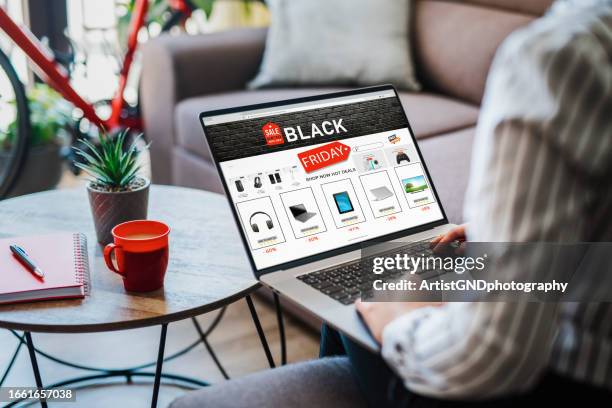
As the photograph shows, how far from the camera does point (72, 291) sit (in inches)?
43.3

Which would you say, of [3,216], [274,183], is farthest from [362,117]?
[3,216]

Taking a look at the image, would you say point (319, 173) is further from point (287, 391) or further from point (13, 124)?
point (13, 124)

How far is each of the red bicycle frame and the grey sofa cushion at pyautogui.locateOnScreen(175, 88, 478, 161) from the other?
0.28 m

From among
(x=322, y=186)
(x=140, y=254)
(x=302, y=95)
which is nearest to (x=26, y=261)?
(x=140, y=254)

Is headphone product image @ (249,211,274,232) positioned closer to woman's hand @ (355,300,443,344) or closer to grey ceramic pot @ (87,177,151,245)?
woman's hand @ (355,300,443,344)

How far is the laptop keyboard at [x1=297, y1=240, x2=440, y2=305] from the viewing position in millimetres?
955

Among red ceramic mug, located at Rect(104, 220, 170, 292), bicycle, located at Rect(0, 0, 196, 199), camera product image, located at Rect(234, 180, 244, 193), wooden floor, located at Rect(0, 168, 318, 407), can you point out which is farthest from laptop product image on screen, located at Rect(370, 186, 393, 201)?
bicycle, located at Rect(0, 0, 196, 199)

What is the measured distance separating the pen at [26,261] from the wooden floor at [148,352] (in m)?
0.58

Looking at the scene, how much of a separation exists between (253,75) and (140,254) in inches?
64.4

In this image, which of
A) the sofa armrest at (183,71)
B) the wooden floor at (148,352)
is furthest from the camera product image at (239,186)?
the sofa armrest at (183,71)

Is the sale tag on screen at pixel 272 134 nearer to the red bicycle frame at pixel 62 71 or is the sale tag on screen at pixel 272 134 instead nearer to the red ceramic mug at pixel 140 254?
the red ceramic mug at pixel 140 254

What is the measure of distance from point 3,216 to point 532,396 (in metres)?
1.07

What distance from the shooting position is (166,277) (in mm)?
1196

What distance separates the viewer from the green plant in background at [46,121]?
262 cm
